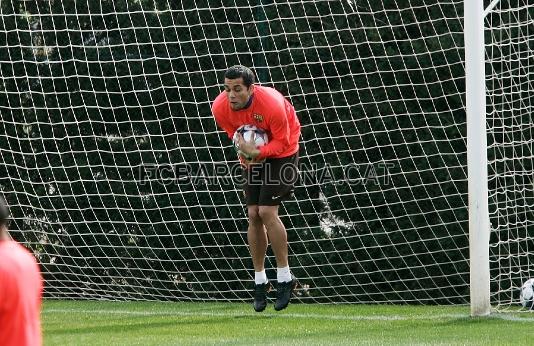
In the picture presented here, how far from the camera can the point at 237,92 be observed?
767cm

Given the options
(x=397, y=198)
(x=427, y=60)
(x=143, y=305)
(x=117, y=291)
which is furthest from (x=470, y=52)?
(x=117, y=291)

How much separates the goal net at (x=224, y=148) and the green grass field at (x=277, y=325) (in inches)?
36.6

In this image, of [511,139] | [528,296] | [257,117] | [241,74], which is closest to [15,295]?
[241,74]

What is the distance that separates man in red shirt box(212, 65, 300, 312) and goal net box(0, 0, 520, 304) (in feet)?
5.88

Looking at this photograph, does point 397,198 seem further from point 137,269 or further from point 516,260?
point 137,269

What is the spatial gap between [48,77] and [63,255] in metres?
1.86

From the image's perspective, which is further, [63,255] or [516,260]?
[63,255]

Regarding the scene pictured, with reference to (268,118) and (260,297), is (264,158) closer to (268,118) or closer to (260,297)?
(268,118)

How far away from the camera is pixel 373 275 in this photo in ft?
34.4

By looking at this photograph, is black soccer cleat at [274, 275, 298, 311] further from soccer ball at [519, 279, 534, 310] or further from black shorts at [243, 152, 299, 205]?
soccer ball at [519, 279, 534, 310]

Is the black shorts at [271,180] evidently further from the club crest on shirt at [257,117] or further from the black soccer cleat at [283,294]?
the black soccer cleat at [283,294]

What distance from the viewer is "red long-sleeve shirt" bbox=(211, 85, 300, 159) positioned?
25.2 ft

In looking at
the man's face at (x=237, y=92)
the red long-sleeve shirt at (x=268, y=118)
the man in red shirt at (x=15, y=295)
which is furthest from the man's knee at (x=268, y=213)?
the man in red shirt at (x=15, y=295)

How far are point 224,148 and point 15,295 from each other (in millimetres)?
7308
